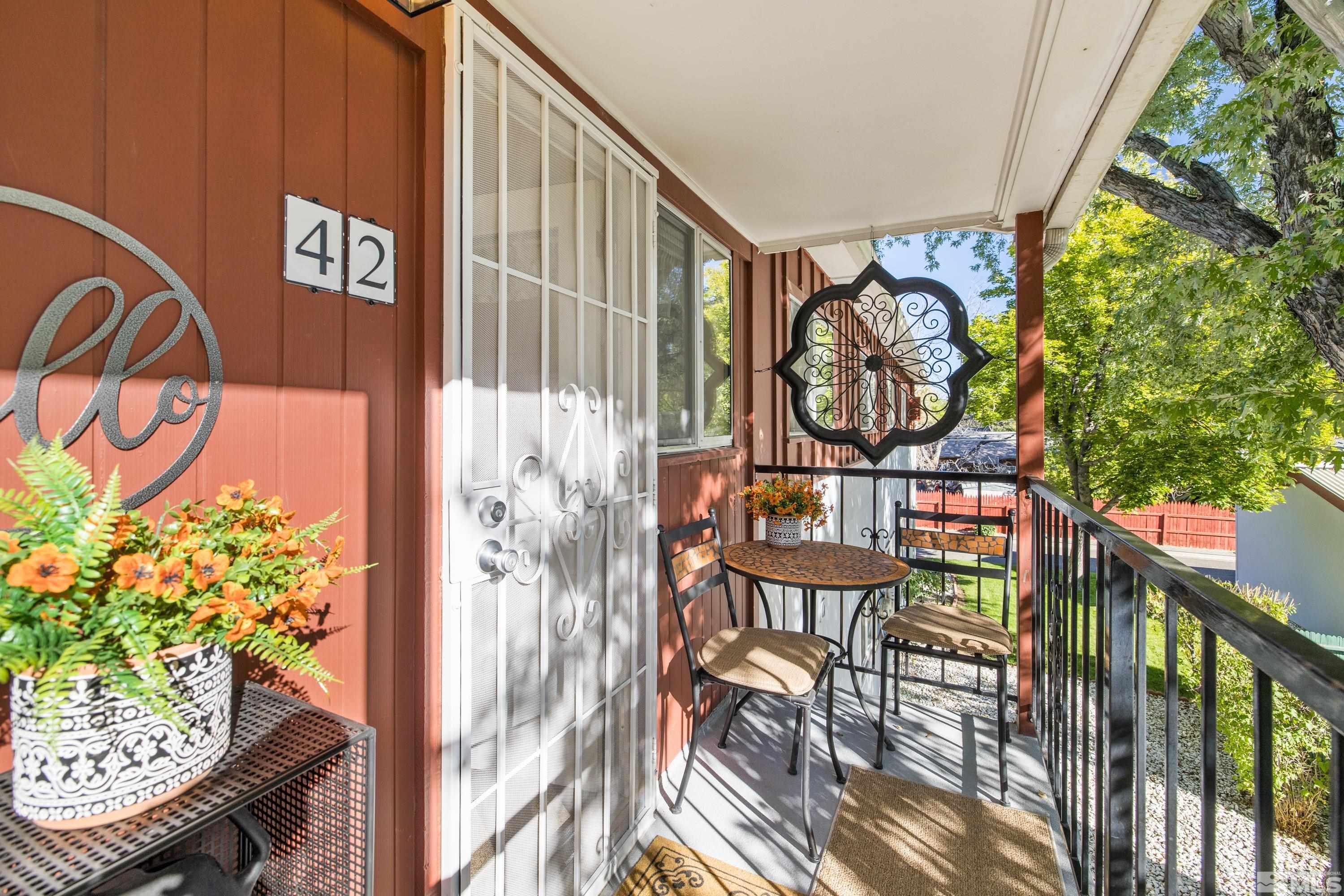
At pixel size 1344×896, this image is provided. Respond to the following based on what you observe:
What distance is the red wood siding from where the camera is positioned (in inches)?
32.4

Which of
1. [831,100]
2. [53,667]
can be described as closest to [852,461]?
[831,100]

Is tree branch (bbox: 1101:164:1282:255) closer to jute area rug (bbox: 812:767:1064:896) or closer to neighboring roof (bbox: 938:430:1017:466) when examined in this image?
neighboring roof (bbox: 938:430:1017:466)

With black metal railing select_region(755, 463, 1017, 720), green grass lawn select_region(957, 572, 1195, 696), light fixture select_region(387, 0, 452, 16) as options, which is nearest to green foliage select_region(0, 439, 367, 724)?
light fixture select_region(387, 0, 452, 16)

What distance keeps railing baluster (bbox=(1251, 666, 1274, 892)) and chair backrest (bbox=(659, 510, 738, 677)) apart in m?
1.73

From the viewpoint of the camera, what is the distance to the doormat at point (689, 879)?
1875 mm

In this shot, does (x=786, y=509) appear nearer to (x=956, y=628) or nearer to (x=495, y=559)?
(x=956, y=628)

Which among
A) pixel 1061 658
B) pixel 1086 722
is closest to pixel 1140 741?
pixel 1086 722

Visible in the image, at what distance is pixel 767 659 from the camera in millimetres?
2264

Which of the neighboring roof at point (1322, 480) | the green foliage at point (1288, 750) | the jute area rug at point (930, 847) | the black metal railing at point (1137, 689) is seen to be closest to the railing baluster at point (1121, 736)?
the black metal railing at point (1137, 689)

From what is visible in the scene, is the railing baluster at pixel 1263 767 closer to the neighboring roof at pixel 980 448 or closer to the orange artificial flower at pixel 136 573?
the orange artificial flower at pixel 136 573

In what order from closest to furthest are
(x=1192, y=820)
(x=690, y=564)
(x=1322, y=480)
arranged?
(x=690, y=564) < (x=1192, y=820) < (x=1322, y=480)

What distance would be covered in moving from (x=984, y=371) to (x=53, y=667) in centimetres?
866

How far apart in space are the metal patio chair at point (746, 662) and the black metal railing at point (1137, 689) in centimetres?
80

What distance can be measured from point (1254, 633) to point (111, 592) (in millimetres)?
1248
